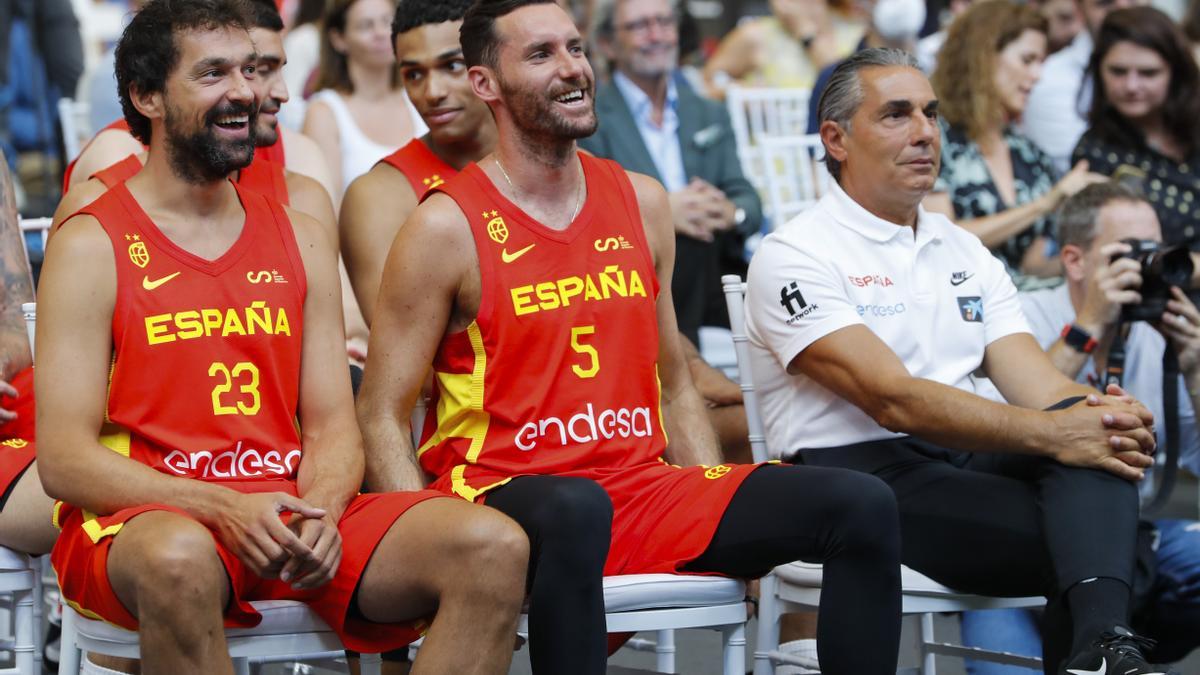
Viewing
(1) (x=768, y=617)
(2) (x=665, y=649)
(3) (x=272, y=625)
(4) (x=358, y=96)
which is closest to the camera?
(3) (x=272, y=625)

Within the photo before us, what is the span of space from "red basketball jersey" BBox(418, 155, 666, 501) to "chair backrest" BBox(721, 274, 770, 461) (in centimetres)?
34

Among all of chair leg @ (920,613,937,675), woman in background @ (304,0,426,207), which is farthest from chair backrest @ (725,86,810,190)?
chair leg @ (920,613,937,675)

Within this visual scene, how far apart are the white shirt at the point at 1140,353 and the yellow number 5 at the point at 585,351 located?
172 cm

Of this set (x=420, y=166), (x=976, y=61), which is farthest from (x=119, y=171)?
(x=976, y=61)

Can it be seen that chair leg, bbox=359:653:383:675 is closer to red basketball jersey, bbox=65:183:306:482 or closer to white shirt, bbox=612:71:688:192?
red basketball jersey, bbox=65:183:306:482

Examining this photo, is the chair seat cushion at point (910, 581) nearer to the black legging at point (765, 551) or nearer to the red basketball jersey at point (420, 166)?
the black legging at point (765, 551)

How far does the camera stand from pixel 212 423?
2.82 metres

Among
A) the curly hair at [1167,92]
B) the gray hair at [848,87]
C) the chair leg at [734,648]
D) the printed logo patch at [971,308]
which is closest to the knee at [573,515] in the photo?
the chair leg at [734,648]

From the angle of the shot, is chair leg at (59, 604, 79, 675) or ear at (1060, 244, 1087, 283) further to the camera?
ear at (1060, 244, 1087, 283)

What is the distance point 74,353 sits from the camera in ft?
8.98

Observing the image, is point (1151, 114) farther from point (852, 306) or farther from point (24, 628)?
point (24, 628)

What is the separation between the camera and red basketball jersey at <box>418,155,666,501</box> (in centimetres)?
300

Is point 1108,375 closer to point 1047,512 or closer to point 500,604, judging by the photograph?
point 1047,512

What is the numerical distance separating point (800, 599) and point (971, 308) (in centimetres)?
75
